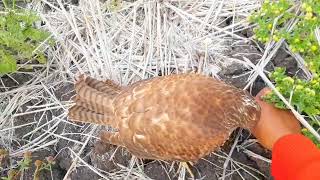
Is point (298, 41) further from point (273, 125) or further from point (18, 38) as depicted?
point (18, 38)

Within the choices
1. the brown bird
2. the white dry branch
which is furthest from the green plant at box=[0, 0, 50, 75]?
the brown bird

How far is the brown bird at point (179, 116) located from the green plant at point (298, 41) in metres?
0.17

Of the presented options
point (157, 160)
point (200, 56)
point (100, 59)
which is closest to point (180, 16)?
point (200, 56)

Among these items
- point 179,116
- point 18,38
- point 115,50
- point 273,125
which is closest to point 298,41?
point 273,125

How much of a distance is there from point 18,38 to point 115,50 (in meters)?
0.55

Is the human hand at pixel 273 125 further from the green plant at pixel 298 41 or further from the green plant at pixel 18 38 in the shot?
the green plant at pixel 18 38

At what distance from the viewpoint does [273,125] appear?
2.64 meters

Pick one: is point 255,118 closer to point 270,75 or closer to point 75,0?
point 270,75

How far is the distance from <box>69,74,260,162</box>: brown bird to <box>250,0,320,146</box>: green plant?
0.55 ft

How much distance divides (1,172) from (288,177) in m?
1.57

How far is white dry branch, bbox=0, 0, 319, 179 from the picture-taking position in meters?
2.99

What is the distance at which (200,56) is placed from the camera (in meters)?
2.97

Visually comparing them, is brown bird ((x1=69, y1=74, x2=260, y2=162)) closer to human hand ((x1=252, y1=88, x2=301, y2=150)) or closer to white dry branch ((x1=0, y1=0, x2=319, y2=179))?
human hand ((x1=252, y1=88, x2=301, y2=150))

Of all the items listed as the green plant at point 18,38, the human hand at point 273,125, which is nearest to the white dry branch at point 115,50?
the green plant at point 18,38
